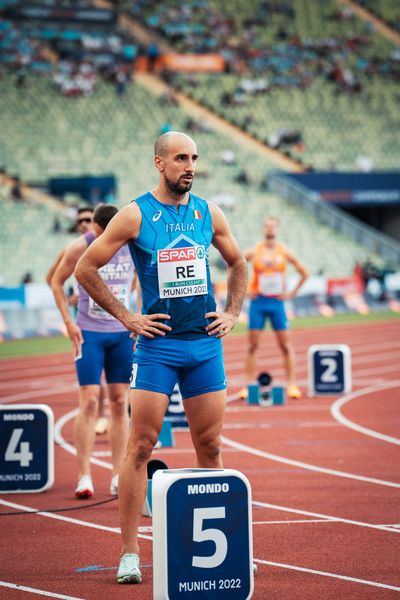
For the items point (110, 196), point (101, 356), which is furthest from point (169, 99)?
point (101, 356)

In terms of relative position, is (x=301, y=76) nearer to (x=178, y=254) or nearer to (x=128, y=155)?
(x=128, y=155)

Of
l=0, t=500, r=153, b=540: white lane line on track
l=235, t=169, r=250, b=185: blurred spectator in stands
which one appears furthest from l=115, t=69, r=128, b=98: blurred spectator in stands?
l=0, t=500, r=153, b=540: white lane line on track

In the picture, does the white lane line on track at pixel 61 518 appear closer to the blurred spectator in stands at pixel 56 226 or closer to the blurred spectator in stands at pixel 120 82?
the blurred spectator in stands at pixel 56 226

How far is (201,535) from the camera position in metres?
5.27

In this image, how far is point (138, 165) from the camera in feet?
129

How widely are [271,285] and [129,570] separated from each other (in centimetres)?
877

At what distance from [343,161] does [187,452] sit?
116ft

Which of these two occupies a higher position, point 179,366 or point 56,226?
point 56,226

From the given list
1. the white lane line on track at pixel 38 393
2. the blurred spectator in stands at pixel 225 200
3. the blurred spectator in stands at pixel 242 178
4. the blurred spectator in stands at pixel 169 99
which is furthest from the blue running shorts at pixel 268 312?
the blurred spectator in stands at pixel 169 99

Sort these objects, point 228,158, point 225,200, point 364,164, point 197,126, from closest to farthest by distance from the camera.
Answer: point 225,200 → point 228,158 → point 197,126 → point 364,164

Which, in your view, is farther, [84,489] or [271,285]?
[271,285]

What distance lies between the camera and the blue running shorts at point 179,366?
232 inches

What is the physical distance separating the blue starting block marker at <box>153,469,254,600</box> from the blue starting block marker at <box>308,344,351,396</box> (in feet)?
32.3

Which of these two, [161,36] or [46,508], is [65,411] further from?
[161,36]
